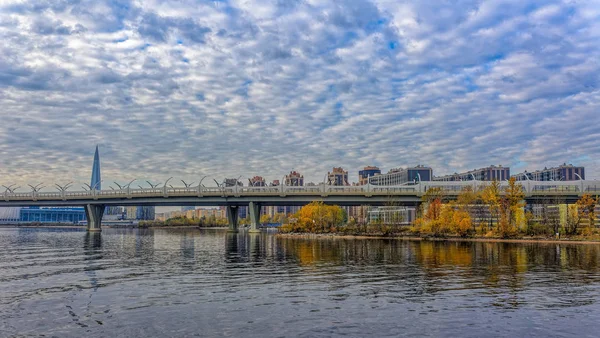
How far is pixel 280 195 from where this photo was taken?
476 feet

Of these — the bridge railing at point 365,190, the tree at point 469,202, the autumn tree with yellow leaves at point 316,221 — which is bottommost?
the autumn tree with yellow leaves at point 316,221

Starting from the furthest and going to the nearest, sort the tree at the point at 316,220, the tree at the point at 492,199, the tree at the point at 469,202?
the tree at the point at 316,220 < the tree at the point at 469,202 < the tree at the point at 492,199

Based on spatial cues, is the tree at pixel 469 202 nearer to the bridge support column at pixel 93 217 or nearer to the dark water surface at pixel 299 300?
the dark water surface at pixel 299 300

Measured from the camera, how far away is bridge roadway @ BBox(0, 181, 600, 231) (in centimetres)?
13438

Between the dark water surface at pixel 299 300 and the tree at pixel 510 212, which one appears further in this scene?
the tree at pixel 510 212

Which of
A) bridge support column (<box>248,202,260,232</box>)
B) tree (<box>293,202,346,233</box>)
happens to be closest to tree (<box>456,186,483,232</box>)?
tree (<box>293,202,346,233</box>)

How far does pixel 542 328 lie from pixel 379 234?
9697 centimetres

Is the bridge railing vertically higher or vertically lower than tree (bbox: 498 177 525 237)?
higher

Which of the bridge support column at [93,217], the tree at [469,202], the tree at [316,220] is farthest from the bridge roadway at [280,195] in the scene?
the tree at [469,202]

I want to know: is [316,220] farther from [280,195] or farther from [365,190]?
[365,190]

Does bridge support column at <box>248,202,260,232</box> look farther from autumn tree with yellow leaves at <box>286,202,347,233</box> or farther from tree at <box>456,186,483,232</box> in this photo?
tree at <box>456,186,483,232</box>

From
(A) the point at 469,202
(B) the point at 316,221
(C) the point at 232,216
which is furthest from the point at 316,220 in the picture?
(A) the point at 469,202

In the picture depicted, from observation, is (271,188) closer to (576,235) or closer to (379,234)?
(379,234)

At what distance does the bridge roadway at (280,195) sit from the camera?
441ft
